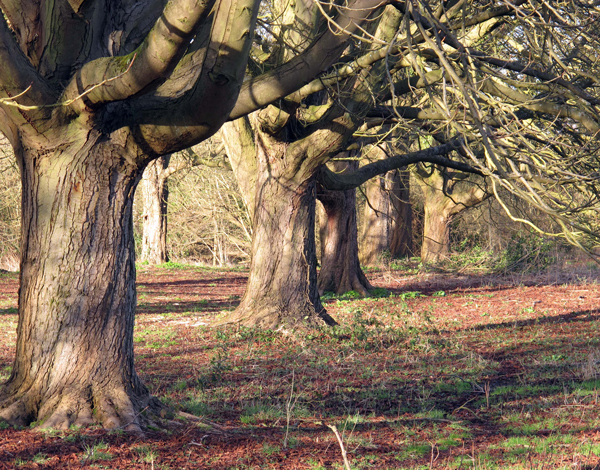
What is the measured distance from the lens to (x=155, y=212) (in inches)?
854

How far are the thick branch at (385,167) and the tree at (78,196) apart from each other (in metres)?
5.58

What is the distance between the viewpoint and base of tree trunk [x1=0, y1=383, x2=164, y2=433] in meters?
4.38

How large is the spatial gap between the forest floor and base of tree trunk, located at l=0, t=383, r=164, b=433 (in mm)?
148

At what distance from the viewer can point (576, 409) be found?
5.51m

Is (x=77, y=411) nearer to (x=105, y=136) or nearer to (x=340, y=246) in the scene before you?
(x=105, y=136)

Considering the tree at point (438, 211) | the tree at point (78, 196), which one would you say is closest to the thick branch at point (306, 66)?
the tree at point (78, 196)

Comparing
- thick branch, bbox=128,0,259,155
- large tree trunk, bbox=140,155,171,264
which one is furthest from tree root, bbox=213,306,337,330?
large tree trunk, bbox=140,155,171,264

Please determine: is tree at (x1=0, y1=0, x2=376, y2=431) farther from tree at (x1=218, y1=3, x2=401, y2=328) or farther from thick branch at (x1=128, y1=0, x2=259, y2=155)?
tree at (x1=218, y1=3, x2=401, y2=328)

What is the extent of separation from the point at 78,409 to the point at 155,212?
17756 mm

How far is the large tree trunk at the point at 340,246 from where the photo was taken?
13.3 meters

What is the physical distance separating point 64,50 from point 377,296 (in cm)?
987

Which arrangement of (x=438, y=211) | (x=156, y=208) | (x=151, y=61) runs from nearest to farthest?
(x=151, y=61)
(x=438, y=211)
(x=156, y=208)

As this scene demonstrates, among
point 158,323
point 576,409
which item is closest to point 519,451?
point 576,409

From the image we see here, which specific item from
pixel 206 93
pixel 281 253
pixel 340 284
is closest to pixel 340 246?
pixel 340 284
